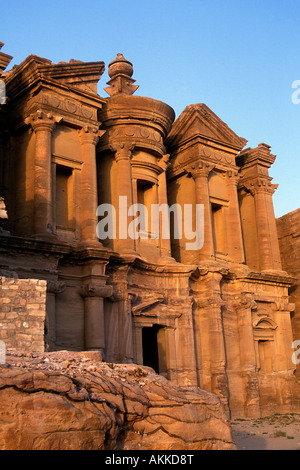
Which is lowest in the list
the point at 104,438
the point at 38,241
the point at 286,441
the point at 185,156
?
the point at 286,441

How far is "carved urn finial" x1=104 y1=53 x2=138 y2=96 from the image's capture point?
24.1 meters

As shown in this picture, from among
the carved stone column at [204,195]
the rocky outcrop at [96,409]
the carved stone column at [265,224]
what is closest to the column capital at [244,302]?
the carved stone column at [204,195]

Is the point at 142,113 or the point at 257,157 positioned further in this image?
the point at 257,157

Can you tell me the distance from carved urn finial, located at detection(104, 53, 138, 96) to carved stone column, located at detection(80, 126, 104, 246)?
544 cm

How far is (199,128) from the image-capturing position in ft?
77.5

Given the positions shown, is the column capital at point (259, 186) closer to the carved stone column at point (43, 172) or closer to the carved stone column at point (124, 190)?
the carved stone column at point (124, 190)

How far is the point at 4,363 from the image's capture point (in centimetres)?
739

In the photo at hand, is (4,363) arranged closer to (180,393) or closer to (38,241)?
(180,393)

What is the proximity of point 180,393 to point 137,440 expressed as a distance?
46.2 inches

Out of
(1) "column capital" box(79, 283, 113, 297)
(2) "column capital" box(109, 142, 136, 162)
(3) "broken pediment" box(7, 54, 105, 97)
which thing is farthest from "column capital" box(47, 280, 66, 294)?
(3) "broken pediment" box(7, 54, 105, 97)

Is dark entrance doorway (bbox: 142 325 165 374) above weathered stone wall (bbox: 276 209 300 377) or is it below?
below

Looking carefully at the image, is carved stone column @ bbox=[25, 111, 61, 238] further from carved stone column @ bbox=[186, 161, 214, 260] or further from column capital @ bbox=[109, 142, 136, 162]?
carved stone column @ bbox=[186, 161, 214, 260]

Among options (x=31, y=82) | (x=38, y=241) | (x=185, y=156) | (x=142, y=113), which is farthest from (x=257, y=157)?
(x=38, y=241)

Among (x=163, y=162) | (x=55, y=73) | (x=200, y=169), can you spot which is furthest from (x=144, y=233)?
(x=55, y=73)
